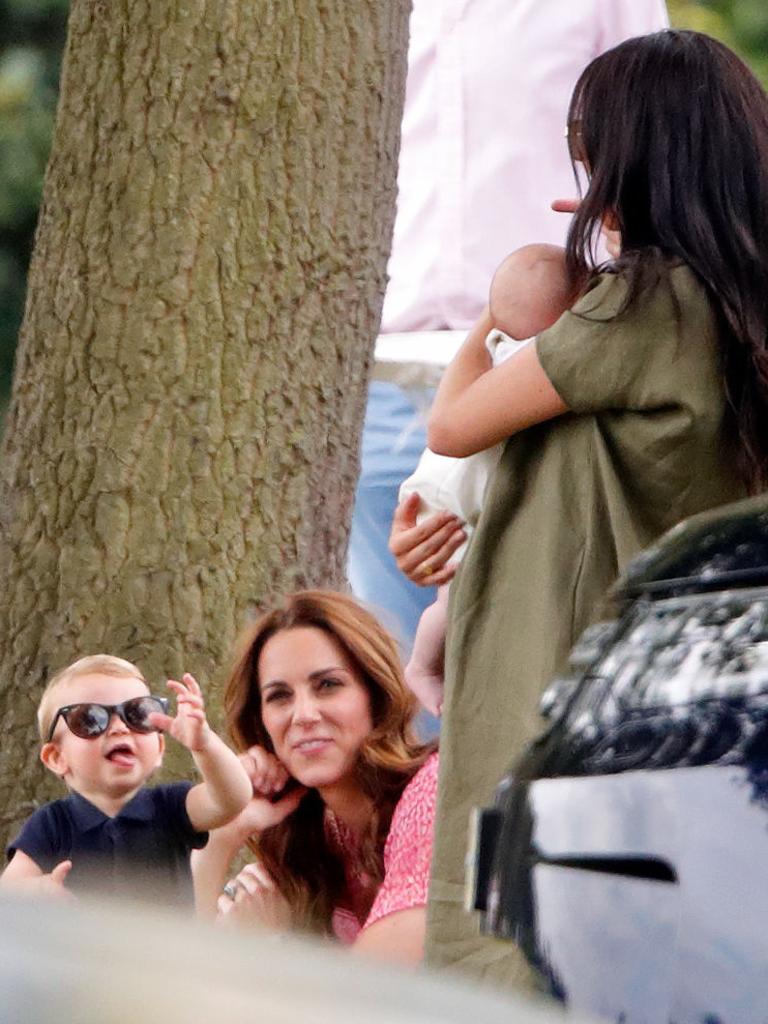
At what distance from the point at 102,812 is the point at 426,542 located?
0.96 metres

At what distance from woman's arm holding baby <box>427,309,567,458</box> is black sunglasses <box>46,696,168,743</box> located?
1032mm

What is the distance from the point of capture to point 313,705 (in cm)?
435

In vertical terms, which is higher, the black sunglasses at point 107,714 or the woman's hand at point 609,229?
the woman's hand at point 609,229

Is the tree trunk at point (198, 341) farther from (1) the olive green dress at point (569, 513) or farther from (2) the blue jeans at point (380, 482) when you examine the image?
(1) the olive green dress at point (569, 513)

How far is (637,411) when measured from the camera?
343 cm

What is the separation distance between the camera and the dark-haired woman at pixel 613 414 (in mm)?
3391

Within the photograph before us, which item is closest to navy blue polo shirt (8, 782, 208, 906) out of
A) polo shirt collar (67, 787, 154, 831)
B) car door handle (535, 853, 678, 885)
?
polo shirt collar (67, 787, 154, 831)

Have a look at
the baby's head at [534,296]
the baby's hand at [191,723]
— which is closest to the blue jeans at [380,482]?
the baby's hand at [191,723]

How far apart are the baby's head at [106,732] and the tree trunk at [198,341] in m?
0.41

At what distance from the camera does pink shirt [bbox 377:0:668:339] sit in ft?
16.2

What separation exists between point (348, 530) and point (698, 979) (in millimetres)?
3192

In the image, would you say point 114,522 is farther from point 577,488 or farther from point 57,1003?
point 57,1003

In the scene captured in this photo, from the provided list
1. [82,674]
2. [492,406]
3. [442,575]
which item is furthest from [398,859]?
[492,406]

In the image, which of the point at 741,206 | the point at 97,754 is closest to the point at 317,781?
the point at 97,754
